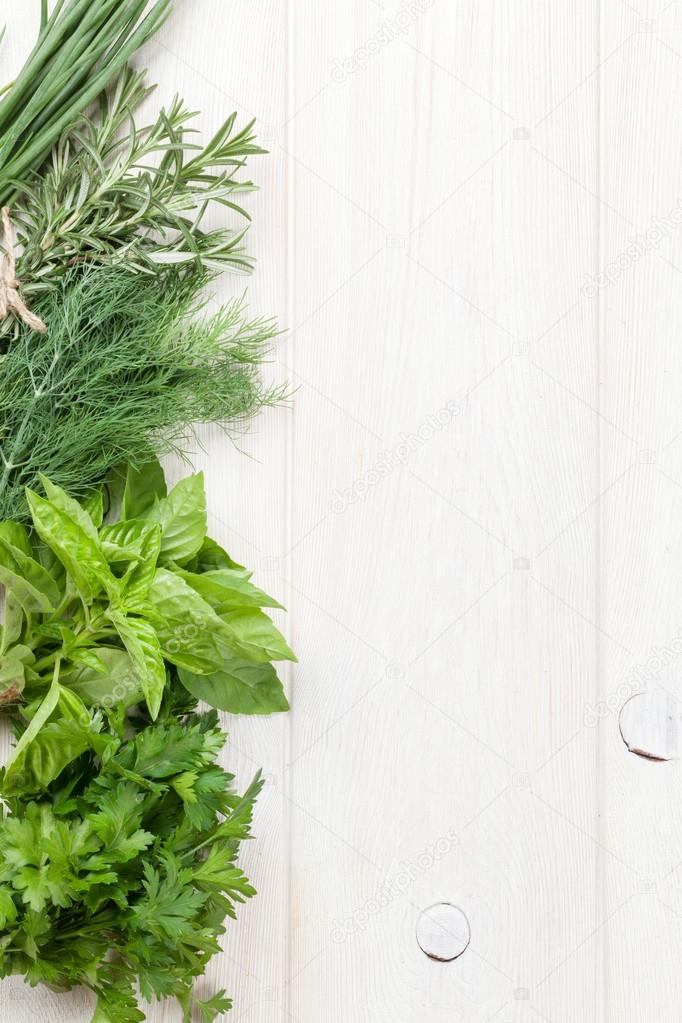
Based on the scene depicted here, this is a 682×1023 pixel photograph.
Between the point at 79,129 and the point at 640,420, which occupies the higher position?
the point at 640,420

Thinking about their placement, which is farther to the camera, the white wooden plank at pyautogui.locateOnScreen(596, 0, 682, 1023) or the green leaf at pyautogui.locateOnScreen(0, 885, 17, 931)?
the white wooden plank at pyautogui.locateOnScreen(596, 0, 682, 1023)

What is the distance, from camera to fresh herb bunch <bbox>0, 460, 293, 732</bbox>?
31.1 inches

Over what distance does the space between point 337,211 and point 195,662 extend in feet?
1.53

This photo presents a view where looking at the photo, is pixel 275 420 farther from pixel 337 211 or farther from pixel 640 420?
pixel 640 420

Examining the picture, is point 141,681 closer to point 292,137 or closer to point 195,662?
point 195,662

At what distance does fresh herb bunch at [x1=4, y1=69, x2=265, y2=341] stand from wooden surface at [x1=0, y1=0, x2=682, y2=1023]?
0.05 meters

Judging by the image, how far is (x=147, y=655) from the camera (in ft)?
2.55

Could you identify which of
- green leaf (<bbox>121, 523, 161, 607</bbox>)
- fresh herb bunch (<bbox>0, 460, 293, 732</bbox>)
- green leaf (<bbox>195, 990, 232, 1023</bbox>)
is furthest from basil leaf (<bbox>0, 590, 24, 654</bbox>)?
green leaf (<bbox>195, 990, 232, 1023</bbox>)

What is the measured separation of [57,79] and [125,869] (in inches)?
27.9

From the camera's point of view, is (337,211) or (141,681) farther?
(337,211)

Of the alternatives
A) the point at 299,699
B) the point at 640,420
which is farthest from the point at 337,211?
the point at 299,699

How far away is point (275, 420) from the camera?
925 millimetres

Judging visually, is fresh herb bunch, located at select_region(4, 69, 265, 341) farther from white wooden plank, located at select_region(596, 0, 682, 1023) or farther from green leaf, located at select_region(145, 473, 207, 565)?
white wooden plank, located at select_region(596, 0, 682, 1023)

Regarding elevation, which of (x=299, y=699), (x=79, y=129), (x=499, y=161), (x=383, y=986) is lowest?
(x=383, y=986)
